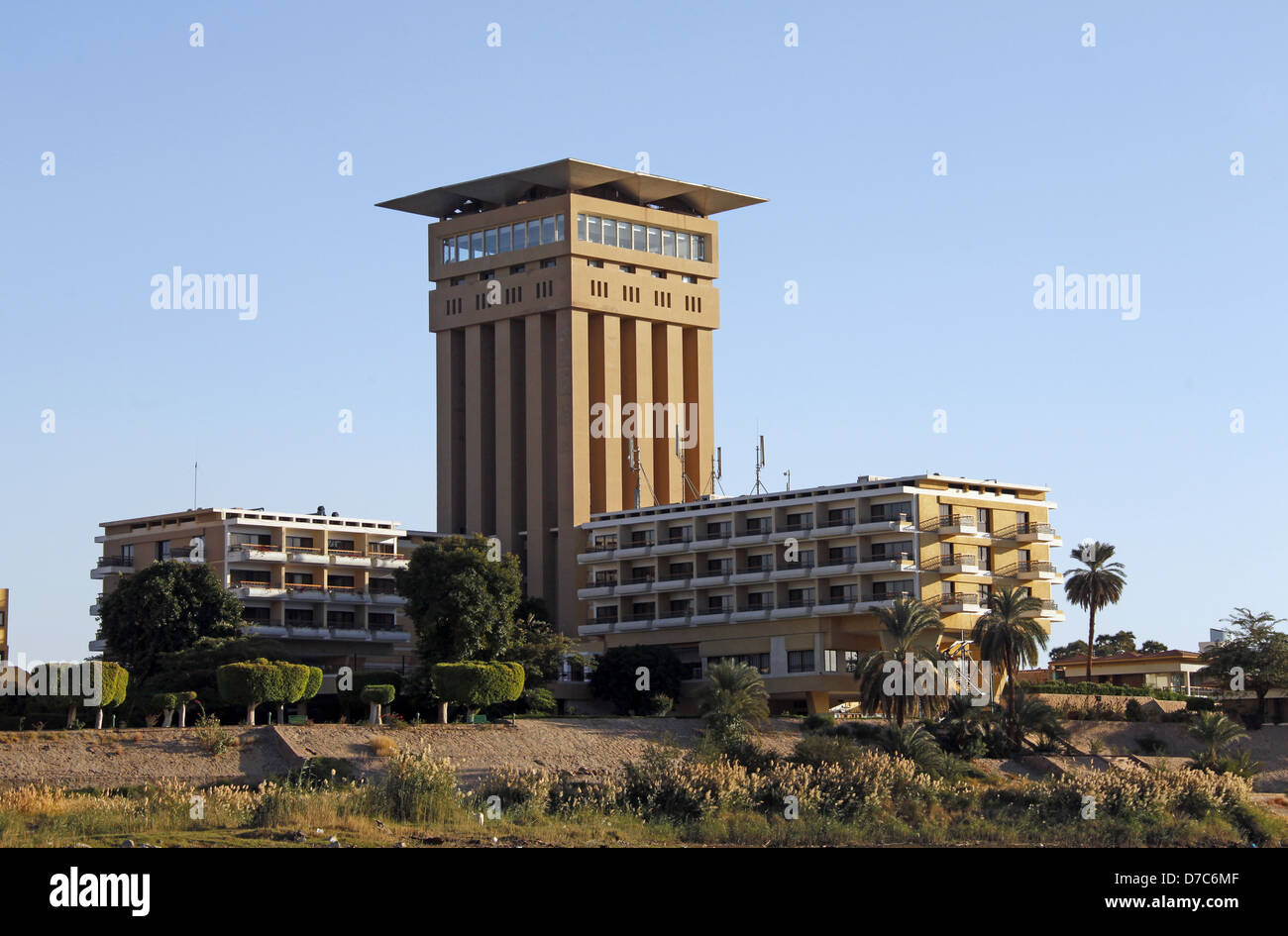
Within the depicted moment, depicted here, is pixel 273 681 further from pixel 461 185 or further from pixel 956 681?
pixel 461 185

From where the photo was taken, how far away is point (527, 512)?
13225cm

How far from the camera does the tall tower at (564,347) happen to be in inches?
5157

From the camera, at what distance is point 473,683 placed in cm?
8269

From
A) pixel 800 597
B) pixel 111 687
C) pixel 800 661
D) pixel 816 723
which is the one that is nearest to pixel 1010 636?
pixel 816 723

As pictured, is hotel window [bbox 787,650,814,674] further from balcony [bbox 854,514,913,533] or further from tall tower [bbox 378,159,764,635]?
tall tower [bbox 378,159,764,635]

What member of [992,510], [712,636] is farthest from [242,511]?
[992,510]

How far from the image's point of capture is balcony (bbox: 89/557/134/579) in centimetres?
12219

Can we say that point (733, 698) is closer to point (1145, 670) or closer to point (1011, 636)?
Answer: point (1011, 636)

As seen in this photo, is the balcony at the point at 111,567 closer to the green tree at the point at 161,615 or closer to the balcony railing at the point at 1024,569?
the green tree at the point at 161,615

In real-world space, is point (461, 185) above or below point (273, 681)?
above

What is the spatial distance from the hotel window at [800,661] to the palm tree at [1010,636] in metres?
17.0

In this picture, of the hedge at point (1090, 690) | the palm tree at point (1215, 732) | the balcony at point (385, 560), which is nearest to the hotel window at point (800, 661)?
the hedge at point (1090, 690)

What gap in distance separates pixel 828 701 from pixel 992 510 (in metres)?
16.3

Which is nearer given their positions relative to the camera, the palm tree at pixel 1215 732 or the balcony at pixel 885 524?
the palm tree at pixel 1215 732
